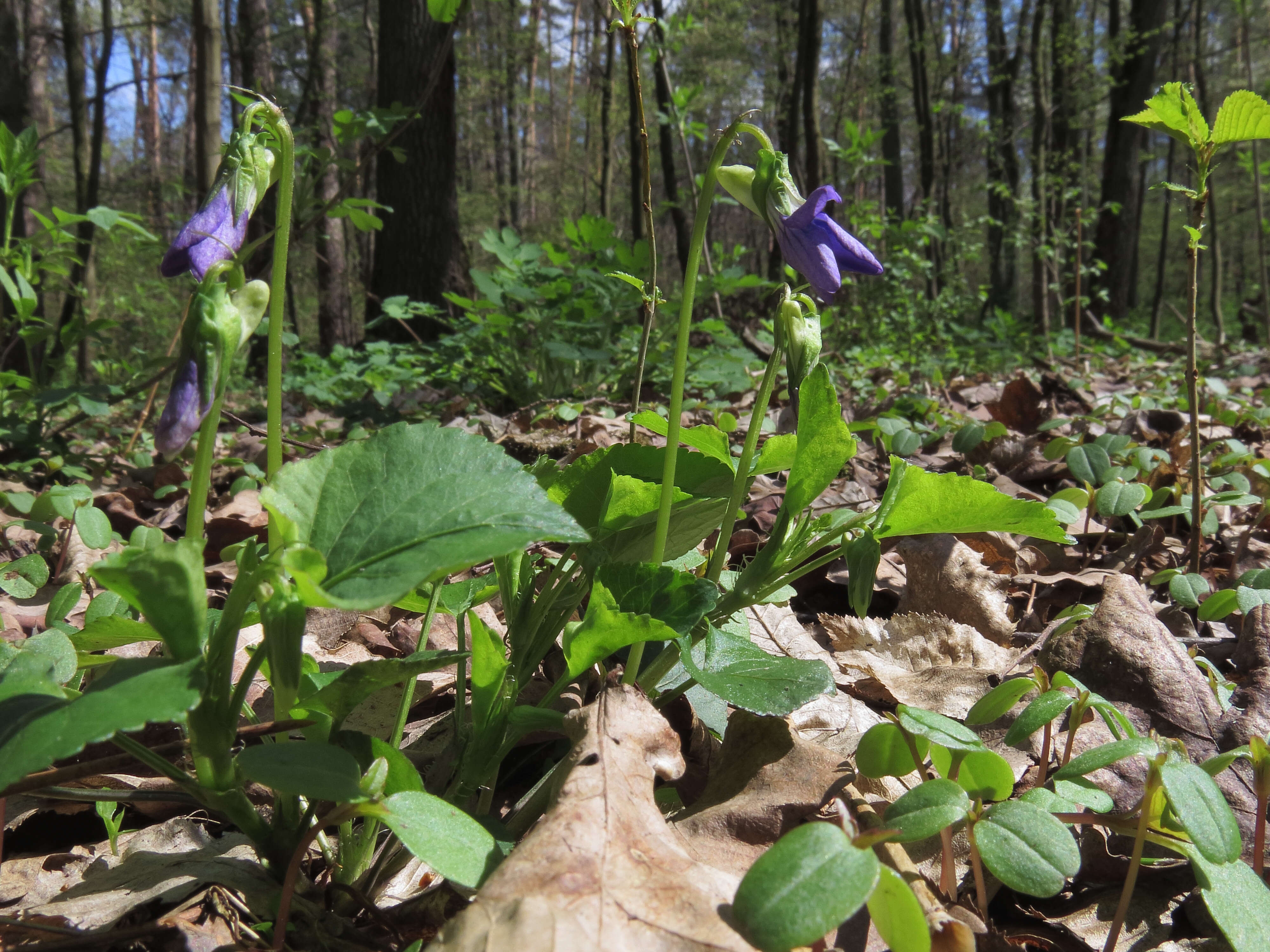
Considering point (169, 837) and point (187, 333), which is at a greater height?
point (187, 333)

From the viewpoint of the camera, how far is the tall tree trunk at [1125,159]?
35.8 feet

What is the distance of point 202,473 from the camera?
0.84 m

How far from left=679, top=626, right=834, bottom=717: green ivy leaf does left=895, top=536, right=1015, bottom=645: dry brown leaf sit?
0.86 metres

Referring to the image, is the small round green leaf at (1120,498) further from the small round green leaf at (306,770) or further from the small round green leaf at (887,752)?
the small round green leaf at (306,770)

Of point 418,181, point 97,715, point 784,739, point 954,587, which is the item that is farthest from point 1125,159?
point 97,715

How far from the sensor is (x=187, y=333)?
78 centimetres

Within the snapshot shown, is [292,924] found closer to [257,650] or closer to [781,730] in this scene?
[257,650]

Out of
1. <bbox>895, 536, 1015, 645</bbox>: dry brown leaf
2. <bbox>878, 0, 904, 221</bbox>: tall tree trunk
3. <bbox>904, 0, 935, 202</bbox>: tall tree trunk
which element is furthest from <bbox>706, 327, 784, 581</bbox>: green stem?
<bbox>904, 0, 935, 202</bbox>: tall tree trunk

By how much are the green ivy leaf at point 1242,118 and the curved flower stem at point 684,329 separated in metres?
1.01

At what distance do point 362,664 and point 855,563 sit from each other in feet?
2.10

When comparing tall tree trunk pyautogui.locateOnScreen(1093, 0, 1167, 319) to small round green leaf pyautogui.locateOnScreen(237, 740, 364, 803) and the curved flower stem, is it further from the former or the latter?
small round green leaf pyautogui.locateOnScreen(237, 740, 364, 803)

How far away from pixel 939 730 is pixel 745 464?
1.28ft

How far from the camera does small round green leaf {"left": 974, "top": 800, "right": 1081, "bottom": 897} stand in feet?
2.68

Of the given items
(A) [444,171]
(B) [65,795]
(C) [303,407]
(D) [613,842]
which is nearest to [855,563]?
(D) [613,842]
